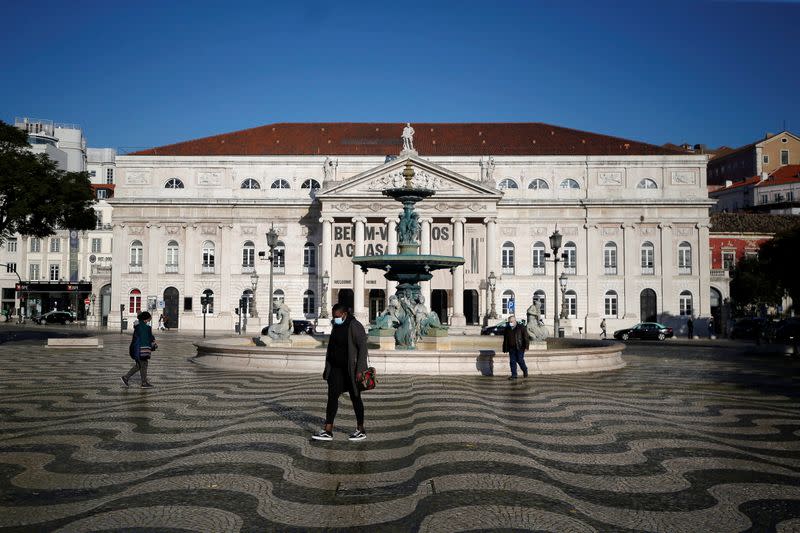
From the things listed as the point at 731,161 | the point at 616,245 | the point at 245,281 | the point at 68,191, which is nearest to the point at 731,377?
the point at 68,191

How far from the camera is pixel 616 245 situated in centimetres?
5534

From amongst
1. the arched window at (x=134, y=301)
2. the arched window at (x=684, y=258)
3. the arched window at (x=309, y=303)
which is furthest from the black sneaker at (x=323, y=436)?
the arched window at (x=684, y=258)

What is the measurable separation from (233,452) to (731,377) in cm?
1494

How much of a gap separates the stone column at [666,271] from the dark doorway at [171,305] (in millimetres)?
37965

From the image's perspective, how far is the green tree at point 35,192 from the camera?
2530 centimetres

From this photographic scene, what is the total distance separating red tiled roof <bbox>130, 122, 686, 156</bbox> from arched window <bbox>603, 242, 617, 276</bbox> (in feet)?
26.1

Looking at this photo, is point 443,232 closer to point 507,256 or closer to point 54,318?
point 507,256

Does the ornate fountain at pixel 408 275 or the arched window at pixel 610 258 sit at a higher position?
the arched window at pixel 610 258

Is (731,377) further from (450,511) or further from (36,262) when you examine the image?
(36,262)

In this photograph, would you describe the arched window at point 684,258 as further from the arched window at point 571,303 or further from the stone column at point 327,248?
the stone column at point 327,248

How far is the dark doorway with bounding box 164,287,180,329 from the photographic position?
55.0 meters

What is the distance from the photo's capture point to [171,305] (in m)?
55.2

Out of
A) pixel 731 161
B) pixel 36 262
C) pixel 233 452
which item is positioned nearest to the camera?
pixel 233 452

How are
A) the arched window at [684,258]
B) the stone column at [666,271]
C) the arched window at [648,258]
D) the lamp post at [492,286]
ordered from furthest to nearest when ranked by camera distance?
the arched window at [648,258] < the arched window at [684,258] < the stone column at [666,271] < the lamp post at [492,286]
